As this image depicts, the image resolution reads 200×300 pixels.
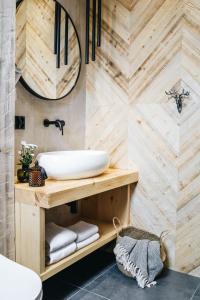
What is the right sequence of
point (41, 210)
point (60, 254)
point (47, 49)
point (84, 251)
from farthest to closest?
point (47, 49) → point (84, 251) → point (60, 254) → point (41, 210)

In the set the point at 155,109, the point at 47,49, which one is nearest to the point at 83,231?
the point at 155,109

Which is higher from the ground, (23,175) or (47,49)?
(47,49)

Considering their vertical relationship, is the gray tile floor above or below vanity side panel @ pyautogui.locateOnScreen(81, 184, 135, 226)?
below

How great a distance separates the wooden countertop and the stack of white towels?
291 mm

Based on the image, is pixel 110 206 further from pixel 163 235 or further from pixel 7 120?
pixel 7 120

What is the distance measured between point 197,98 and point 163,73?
330 mm

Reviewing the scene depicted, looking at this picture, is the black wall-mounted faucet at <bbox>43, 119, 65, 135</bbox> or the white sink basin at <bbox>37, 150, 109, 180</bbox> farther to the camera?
the black wall-mounted faucet at <bbox>43, 119, 65, 135</bbox>

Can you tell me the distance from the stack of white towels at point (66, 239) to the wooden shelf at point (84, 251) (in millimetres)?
24

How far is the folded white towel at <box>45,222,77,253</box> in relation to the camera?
5.52ft

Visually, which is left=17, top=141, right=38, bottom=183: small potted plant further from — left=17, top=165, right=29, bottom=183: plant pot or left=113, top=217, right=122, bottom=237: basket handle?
left=113, top=217, right=122, bottom=237: basket handle

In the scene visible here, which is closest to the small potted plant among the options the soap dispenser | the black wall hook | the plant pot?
the plant pot

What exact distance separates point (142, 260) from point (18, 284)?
1099 mm

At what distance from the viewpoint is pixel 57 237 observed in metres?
1.76

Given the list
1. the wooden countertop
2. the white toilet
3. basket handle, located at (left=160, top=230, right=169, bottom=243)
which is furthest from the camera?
basket handle, located at (left=160, top=230, right=169, bottom=243)
